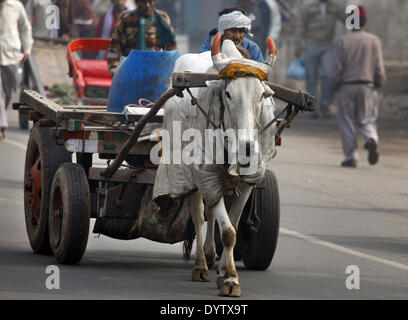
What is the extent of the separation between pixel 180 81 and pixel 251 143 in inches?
26.4

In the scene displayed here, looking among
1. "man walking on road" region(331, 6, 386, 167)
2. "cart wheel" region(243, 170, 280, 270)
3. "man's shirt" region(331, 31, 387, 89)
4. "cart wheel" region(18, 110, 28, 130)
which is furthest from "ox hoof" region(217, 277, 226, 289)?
"cart wheel" region(18, 110, 28, 130)

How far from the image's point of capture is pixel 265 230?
8984 millimetres

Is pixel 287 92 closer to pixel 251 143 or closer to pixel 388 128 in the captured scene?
pixel 251 143

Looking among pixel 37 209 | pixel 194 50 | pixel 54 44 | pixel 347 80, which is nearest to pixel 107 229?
pixel 37 209

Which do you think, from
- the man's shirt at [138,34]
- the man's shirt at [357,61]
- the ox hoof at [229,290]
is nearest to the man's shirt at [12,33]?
the man's shirt at [357,61]

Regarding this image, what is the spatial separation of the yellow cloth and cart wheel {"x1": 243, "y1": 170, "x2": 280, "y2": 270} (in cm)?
126

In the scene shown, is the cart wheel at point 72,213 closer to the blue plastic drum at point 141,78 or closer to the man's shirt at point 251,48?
Answer: the blue plastic drum at point 141,78

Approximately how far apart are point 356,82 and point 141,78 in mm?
8267

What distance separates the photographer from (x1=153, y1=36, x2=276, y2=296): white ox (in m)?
7.85

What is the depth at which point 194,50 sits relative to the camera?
3594cm

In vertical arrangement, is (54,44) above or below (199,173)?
below

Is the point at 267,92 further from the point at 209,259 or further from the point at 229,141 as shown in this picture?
the point at 209,259

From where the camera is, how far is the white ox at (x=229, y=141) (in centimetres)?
785
